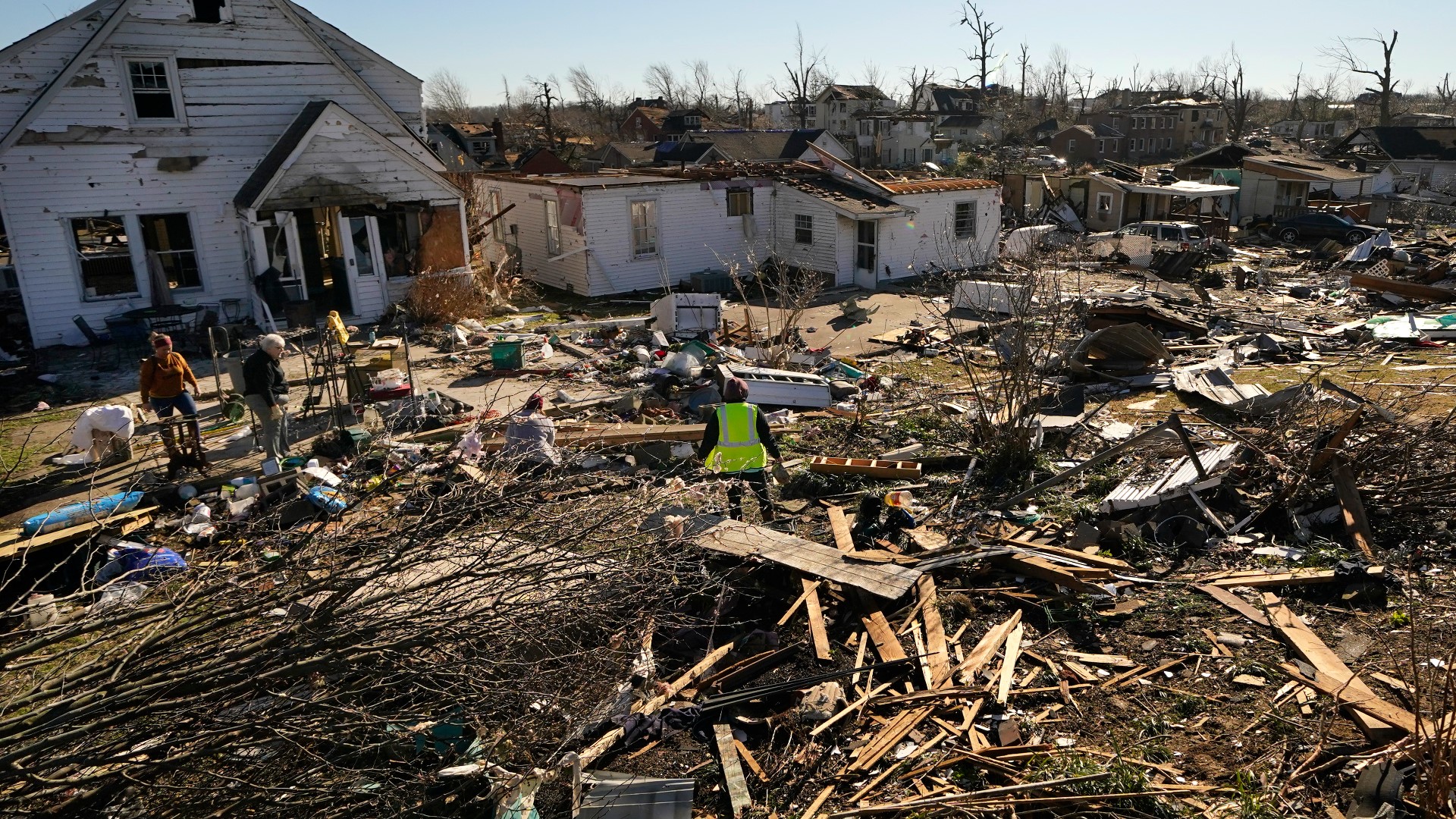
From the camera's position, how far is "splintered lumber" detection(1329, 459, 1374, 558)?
26.2ft

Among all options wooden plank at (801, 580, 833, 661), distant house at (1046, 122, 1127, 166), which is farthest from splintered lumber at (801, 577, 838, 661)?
distant house at (1046, 122, 1127, 166)

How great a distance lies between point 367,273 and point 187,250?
10.8ft

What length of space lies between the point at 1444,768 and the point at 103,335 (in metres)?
20.1

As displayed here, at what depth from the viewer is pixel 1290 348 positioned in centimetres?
1700

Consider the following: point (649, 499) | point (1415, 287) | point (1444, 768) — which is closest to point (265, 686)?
point (649, 499)

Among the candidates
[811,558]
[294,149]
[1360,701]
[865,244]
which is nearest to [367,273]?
[294,149]

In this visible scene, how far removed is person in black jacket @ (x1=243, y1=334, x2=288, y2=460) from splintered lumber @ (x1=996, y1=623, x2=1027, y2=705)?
8.33m

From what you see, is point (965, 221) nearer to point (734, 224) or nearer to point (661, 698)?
point (734, 224)

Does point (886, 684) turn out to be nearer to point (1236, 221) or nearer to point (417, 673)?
point (417, 673)

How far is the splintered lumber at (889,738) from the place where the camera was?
5.54m

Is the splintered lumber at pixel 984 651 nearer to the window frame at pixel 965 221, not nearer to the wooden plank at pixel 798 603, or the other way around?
the wooden plank at pixel 798 603

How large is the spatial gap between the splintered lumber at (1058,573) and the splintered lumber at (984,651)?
53 cm

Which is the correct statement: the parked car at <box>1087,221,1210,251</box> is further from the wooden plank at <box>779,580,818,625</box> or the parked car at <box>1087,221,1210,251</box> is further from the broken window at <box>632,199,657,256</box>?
the wooden plank at <box>779,580,818,625</box>

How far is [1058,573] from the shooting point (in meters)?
7.46
